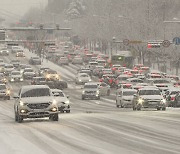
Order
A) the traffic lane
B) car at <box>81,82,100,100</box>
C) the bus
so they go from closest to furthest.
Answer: the traffic lane < car at <box>81,82,100,100</box> < the bus

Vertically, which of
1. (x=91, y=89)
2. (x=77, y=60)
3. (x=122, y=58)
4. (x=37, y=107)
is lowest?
(x=91, y=89)

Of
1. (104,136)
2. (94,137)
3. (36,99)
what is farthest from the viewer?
(36,99)

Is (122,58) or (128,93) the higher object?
(122,58)

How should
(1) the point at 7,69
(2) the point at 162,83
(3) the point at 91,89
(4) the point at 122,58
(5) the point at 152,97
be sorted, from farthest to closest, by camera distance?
1. (4) the point at 122,58
2. (1) the point at 7,69
3. (2) the point at 162,83
4. (3) the point at 91,89
5. (5) the point at 152,97

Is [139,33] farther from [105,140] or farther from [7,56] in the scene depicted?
[105,140]

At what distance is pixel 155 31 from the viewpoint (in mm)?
116312

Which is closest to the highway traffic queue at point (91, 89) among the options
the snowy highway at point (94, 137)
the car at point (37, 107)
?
the car at point (37, 107)

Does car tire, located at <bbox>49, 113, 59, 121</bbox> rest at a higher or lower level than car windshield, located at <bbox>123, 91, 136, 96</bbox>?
higher

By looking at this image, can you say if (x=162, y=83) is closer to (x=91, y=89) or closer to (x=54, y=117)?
(x=91, y=89)

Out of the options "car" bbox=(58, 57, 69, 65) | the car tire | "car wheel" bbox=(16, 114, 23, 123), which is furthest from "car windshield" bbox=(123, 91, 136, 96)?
"car" bbox=(58, 57, 69, 65)

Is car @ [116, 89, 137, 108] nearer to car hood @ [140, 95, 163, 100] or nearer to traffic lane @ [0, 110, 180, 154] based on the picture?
car hood @ [140, 95, 163, 100]

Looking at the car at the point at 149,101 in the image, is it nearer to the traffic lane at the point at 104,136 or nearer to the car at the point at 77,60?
the traffic lane at the point at 104,136

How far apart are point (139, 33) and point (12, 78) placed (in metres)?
Result: 35.6

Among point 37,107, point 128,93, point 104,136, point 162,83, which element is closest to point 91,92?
point 162,83
